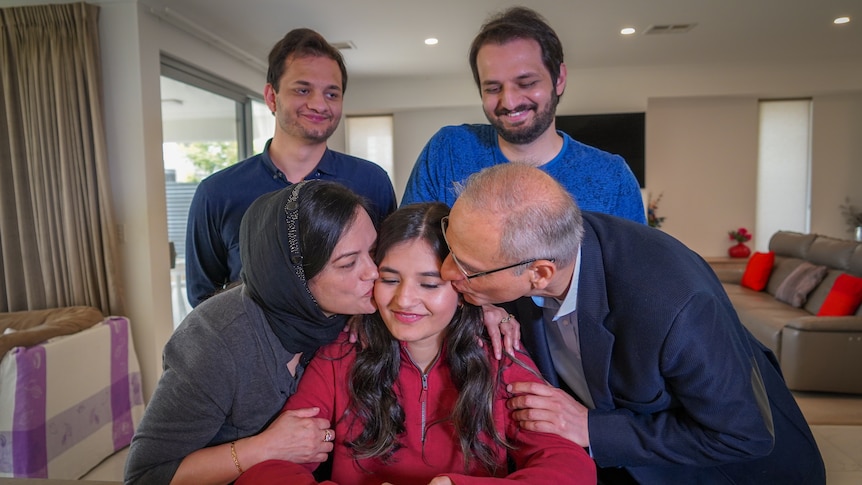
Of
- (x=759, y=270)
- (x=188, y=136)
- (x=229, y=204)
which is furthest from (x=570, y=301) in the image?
(x=759, y=270)

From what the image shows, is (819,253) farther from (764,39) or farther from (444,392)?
(444,392)

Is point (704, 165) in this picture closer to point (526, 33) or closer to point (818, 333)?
point (818, 333)

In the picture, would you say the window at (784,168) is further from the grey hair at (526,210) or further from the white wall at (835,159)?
the grey hair at (526,210)

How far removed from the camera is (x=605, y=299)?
1.26 meters

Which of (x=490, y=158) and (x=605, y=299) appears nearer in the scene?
(x=605, y=299)

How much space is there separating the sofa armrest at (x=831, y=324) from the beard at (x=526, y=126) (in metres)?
3.51

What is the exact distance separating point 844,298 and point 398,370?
14.6ft

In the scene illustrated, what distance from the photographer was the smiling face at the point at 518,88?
5.53 feet

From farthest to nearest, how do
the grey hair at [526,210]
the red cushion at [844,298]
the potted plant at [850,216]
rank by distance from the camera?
the potted plant at [850,216] < the red cushion at [844,298] < the grey hair at [526,210]

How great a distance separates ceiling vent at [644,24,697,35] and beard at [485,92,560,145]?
3.98 metres

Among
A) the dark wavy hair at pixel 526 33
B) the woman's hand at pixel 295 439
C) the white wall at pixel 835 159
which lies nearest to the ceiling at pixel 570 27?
the white wall at pixel 835 159

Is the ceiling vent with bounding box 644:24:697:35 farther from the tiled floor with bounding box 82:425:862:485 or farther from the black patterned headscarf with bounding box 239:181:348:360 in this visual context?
the black patterned headscarf with bounding box 239:181:348:360

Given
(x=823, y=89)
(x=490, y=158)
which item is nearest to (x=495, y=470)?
(x=490, y=158)

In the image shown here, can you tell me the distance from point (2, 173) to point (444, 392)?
3.82 m
